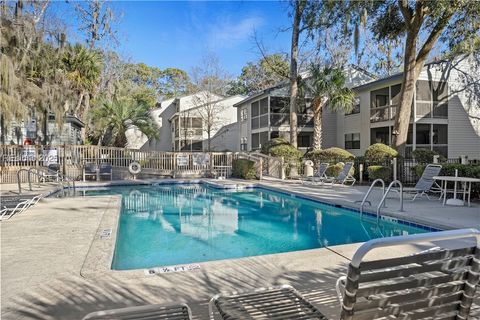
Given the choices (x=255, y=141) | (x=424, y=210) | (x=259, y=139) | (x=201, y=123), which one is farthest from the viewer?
(x=201, y=123)

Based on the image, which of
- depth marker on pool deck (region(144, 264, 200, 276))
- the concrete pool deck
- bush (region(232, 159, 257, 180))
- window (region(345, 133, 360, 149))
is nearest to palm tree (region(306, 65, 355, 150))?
window (region(345, 133, 360, 149))

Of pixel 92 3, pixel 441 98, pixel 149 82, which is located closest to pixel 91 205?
pixel 441 98

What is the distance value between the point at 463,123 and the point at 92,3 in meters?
26.1

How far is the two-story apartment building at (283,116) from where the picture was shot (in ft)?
79.3

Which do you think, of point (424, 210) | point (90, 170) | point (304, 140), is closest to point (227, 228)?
point (424, 210)

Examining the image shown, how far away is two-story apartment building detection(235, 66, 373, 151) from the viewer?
24.2m

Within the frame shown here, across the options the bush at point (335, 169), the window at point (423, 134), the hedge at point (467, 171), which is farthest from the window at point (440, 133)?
the hedge at point (467, 171)

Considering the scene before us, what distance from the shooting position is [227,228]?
27.1ft

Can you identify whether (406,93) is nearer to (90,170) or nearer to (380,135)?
(380,135)

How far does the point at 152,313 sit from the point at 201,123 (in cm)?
2939

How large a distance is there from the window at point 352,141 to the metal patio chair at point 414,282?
22.3 m

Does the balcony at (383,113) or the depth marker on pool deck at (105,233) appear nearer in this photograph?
the depth marker on pool deck at (105,233)

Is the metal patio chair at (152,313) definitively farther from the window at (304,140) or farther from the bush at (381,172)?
the window at (304,140)

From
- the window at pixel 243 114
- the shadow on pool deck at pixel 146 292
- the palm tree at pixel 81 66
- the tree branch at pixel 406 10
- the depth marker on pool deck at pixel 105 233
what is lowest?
the shadow on pool deck at pixel 146 292
